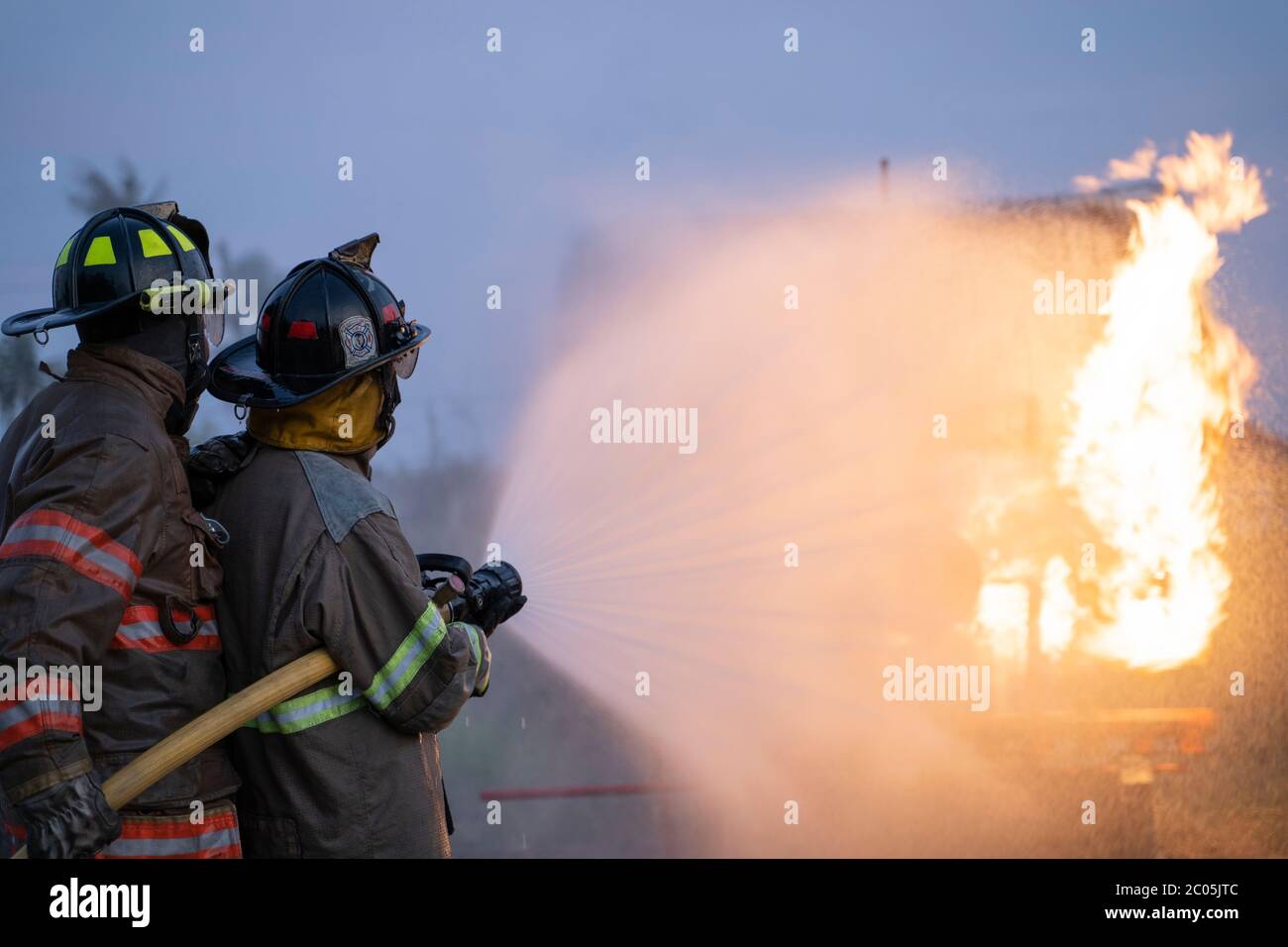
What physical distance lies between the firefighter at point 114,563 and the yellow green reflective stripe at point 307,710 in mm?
150

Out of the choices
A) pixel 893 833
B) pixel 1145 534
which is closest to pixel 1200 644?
pixel 1145 534

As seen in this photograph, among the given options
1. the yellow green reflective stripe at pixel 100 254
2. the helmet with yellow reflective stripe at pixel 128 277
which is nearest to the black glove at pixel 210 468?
the helmet with yellow reflective stripe at pixel 128 277

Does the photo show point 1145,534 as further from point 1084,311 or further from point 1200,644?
point 1084,311

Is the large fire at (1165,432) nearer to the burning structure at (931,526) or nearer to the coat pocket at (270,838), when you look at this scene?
the burning structure at (931,526)

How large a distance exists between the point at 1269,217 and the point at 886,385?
8.34ft

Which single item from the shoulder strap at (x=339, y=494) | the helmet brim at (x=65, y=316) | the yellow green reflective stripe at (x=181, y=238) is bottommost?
the shoulder strap at (x=339, y=494)

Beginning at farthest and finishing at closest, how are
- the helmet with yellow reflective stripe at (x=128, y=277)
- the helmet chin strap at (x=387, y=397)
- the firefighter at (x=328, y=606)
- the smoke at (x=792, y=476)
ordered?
1. the smoke at (x=792, y=476)
2. the helmet chin strap at (x=387, y=397)
3. the helmet with yellow reflective stripe at (x=128, y=277)
4. the firefighter at (x=328, y=606)

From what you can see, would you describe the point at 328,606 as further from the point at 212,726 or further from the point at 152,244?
the point at 152,244

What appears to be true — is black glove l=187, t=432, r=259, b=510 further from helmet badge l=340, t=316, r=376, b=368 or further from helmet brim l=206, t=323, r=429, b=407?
helmet badge l=340, t=316, r=376, b=368

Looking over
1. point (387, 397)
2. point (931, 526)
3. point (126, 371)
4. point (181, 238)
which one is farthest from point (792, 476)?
point (126, 371)

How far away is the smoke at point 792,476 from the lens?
791 centimetres

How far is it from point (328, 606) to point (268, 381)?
0.71 m

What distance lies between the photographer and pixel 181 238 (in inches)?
134
